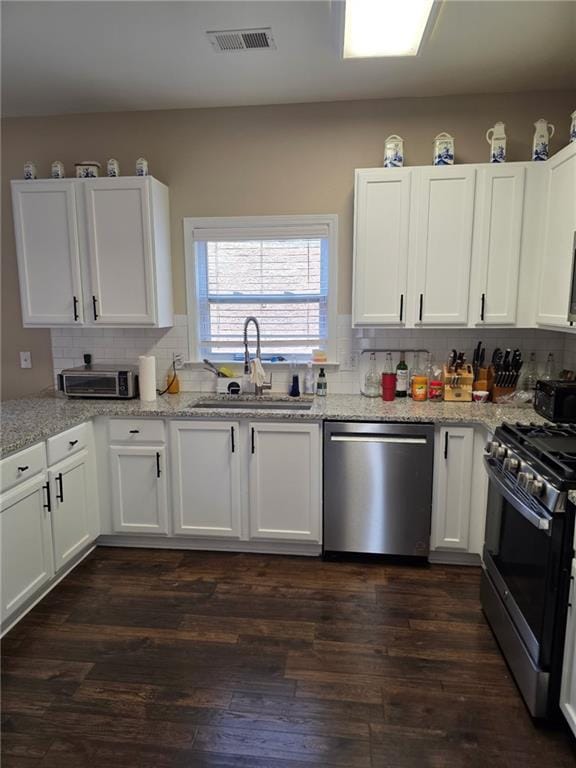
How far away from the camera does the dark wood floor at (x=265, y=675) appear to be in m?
1.68

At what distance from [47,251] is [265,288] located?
4.69 feet

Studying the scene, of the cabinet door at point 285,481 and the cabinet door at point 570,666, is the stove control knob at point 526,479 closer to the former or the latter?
the cabinet door at point 570,666

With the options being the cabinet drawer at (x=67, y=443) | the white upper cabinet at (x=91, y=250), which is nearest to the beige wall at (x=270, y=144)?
the white upper cabinet at (x=91, y=250)

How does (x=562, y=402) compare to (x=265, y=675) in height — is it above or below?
above

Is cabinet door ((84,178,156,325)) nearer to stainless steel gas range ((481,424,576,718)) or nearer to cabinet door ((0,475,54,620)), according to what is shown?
cabinet door ((0,475,54,620))

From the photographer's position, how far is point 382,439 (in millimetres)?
2701

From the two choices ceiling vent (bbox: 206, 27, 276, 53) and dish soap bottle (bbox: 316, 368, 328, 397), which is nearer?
ceiling vent (bbox: 206, 27, 276, 53)

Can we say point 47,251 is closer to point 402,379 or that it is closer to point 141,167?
point 141,167

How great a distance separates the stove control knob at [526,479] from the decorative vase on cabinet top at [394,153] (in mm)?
1927

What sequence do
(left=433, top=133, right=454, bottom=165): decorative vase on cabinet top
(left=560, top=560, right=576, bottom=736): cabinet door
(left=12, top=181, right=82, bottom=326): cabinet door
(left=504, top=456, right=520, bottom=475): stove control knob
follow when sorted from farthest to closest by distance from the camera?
(left=12, top=181, right=82, bottom=326): cabinet door
(left=433, top=133, right=454, bottom=165): decorative vase on cabinet top
(left=504, top=456, right=520, bottom=475): stove control knob
(left=560, top=560, right=576, bottom=736): cabinet door

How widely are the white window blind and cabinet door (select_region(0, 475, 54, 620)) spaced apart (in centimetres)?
150

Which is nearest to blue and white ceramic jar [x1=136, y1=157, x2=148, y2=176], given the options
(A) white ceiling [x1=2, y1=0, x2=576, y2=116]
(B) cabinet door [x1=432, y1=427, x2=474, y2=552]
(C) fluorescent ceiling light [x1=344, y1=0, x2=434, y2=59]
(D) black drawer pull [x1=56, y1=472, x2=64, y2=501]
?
(A) white ceiling [x1=2, y1=0, x2=576, y2=116]

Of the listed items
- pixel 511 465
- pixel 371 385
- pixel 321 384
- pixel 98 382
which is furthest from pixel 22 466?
pixel 511 465

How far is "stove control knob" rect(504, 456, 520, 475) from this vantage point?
1923 mm
